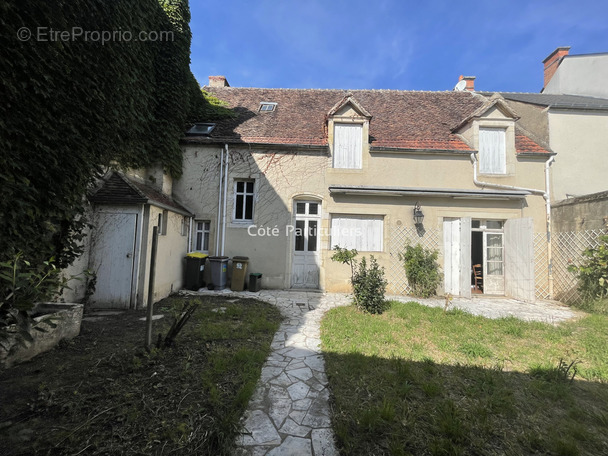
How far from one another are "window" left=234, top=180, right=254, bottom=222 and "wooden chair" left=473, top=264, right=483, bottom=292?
7697 mm

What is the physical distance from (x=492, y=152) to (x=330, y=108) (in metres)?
5.92

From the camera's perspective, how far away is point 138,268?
543 cm

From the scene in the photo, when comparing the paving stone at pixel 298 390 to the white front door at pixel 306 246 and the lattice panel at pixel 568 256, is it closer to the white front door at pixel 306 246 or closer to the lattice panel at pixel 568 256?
the white front door at pixel 306 246

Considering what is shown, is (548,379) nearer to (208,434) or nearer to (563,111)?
(208,434)

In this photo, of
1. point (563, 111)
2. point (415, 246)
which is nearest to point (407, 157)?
point (415, 246)

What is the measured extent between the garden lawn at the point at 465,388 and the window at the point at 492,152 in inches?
203

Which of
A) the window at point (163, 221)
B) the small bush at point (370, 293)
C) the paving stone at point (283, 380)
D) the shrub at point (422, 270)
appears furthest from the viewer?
the shrub at point (422, 270)

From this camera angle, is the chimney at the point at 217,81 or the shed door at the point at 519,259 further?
the chimney at the point at 217,81

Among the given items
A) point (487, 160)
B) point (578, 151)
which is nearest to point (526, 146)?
point (487, 160)

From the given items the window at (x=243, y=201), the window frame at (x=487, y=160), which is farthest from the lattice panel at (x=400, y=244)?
the window at (x=243, y=201)

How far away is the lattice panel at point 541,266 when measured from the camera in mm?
7789

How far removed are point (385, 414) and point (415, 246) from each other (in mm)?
6255

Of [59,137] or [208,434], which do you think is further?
[59,137]

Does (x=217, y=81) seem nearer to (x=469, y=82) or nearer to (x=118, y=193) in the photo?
(x=118, y=193)
